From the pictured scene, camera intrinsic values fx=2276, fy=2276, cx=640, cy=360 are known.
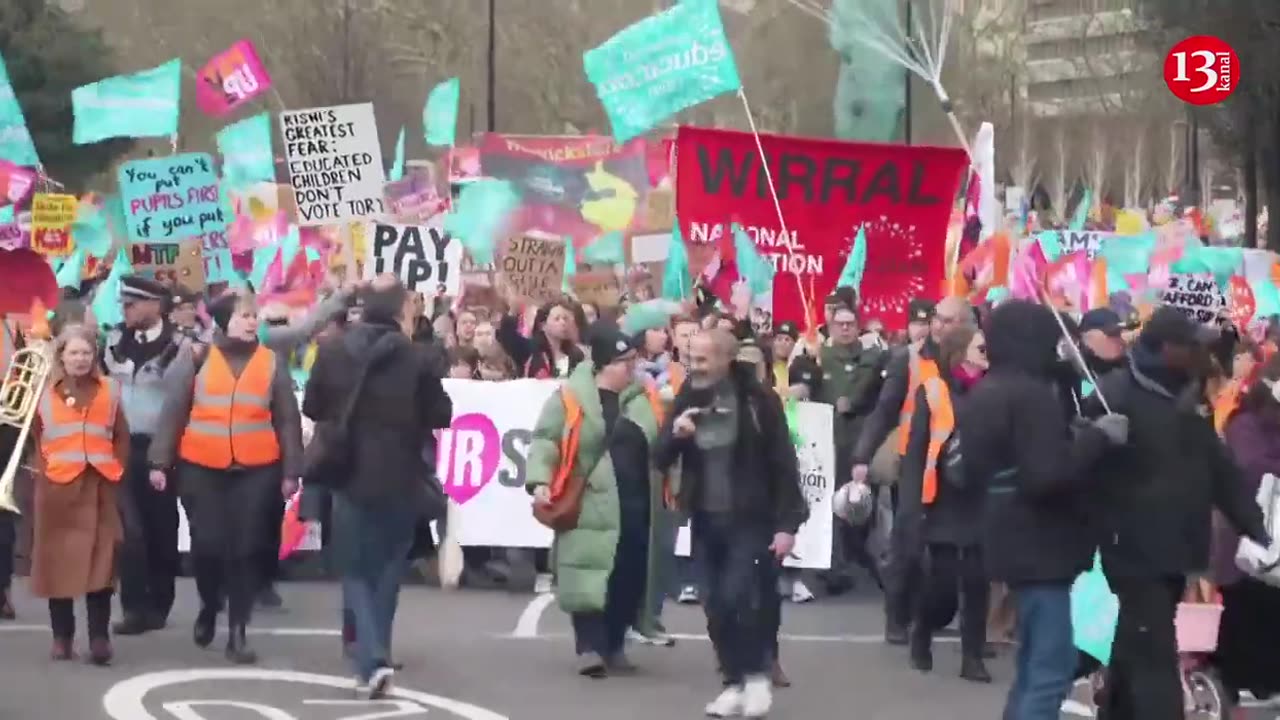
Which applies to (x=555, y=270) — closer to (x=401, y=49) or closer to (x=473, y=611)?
(x=473, y=611)

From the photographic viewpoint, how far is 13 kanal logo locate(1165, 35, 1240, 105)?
36.4 meters

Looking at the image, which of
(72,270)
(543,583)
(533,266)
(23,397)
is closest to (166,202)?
(533,266)

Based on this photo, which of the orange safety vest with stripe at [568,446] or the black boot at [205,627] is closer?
the orange safety vest with stripe at [568,446]

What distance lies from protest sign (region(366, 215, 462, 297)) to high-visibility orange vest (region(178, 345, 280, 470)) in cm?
647

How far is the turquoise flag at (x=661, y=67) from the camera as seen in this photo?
605 inches

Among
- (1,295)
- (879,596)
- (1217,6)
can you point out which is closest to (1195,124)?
(1217,6)

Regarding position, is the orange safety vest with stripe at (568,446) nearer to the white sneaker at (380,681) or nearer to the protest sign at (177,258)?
the white sneaker at (380,681)

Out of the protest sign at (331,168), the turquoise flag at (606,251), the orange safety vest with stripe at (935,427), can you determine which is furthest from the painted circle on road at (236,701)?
the turquoise flag at (606,251)

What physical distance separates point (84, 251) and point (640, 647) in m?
15.3

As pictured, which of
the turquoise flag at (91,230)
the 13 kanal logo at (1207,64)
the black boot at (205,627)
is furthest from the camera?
the 13 kanal logo at (1207,64)

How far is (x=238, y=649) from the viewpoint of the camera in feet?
34.6

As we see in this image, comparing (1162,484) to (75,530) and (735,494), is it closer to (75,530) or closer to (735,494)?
(735,494)

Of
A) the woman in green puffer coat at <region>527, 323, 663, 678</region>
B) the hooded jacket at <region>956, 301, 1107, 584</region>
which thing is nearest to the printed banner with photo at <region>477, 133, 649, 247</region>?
the woman in green puffer coat at <region>527, 323, 663, 678</region>

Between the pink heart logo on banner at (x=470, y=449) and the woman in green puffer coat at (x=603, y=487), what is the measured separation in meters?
3.35
